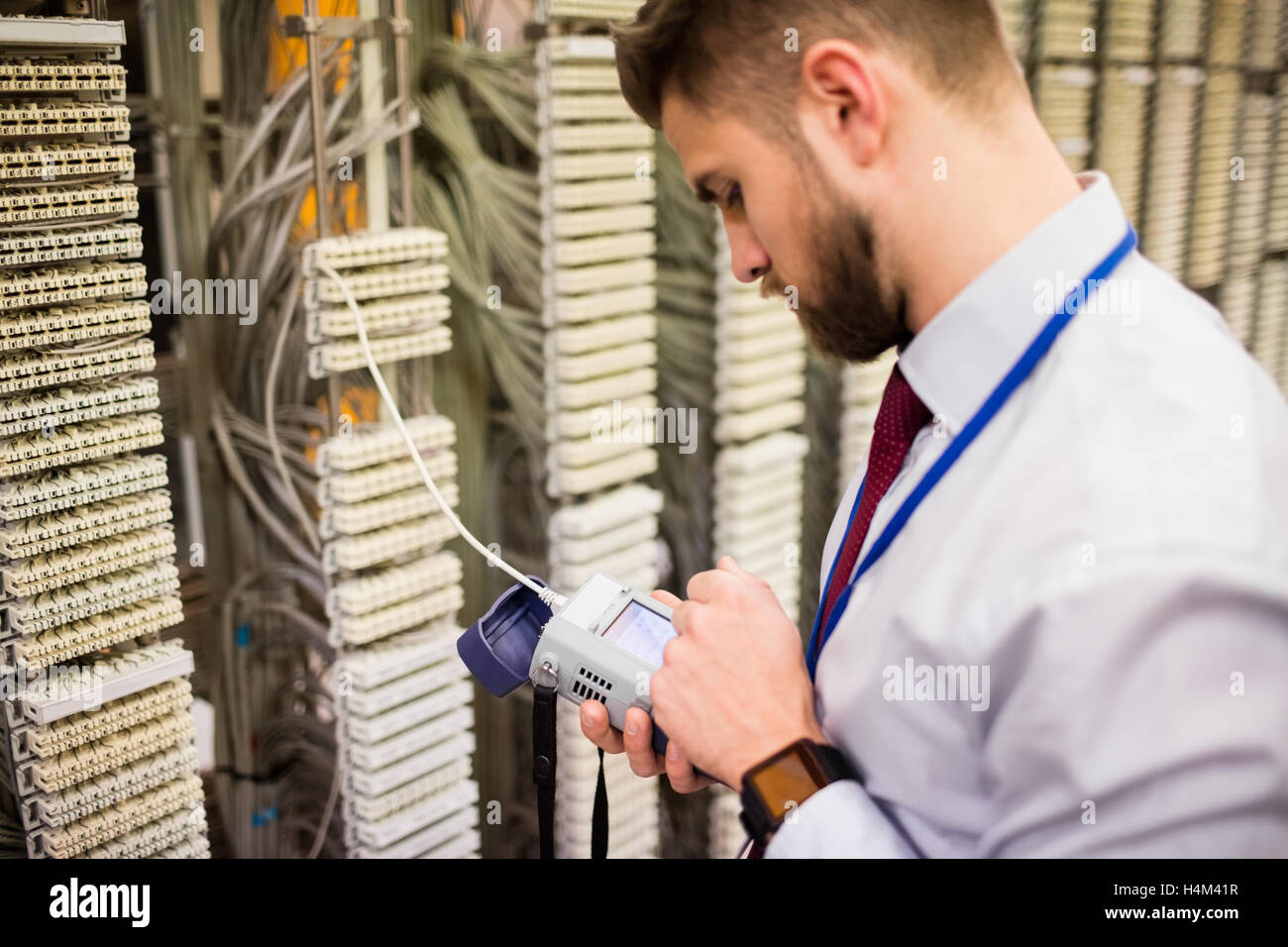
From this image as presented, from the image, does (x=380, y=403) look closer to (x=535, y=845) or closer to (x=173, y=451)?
(x=173, y=451)

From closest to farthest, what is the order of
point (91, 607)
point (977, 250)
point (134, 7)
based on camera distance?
point (977, 250)
point (91, 607)
point (134, 7)

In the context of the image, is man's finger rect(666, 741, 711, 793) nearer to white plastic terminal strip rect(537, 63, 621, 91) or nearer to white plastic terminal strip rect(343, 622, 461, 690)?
white plastic terminal strip rect(343, 622, 461, 690)

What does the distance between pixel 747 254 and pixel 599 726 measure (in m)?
0.53

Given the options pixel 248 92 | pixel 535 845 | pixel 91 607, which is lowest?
pixel 535 845

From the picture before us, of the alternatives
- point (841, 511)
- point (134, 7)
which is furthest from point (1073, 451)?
point (134, 7)

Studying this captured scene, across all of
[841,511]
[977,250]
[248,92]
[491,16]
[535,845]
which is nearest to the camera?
[977,250]

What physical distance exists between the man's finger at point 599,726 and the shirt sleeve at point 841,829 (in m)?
0.32

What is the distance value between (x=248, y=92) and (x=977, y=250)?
4.42ft

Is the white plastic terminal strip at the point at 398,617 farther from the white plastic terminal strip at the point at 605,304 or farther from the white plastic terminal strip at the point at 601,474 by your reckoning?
the white plastic terminal strip at the point at 605,304

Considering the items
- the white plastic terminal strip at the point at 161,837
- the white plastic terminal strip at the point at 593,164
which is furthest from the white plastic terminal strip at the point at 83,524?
the white plastic terminal strip at the point at 593,164

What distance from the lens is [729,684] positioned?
1060mm

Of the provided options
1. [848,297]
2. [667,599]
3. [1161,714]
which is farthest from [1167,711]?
[667,599]

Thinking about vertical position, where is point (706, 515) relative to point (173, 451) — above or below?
below

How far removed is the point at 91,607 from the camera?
1457 millimetres
